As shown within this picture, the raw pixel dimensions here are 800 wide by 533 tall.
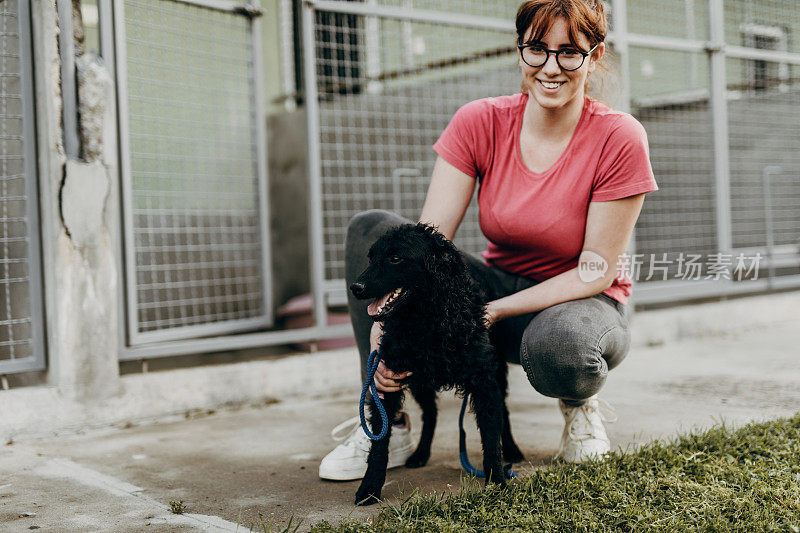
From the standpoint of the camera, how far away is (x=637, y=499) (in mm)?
2010

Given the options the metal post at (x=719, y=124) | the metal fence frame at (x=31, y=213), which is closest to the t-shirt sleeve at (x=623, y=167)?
the metal fence frame at (x=31, y=213)

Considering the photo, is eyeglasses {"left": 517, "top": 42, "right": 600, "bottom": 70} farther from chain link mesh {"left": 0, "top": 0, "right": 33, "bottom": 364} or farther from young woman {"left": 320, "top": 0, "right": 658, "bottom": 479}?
chain link mesh {"left": 0, "top": 0, "right": 33, "bottom": 364}

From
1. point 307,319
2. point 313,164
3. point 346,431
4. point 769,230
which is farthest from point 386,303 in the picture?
point 769,230

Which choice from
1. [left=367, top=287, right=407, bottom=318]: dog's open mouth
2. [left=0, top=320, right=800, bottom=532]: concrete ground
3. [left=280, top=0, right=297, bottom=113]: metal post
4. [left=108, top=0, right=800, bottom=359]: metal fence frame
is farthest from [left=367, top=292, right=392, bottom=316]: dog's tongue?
[left=280, top=0, right=297, bottom=113]: metal post

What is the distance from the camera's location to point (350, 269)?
2498 mm

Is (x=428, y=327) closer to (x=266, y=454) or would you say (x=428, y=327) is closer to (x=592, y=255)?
(x=592, y=255)

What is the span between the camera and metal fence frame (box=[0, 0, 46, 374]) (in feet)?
9.71

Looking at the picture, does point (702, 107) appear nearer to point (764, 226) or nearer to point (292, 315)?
point (764, 226)

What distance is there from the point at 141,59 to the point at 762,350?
3851 millimetres

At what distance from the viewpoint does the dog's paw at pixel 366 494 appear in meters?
2.06

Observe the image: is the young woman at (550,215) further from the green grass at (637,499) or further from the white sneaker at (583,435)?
the green grass at (637,499)

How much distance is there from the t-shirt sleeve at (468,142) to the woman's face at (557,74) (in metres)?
0.22

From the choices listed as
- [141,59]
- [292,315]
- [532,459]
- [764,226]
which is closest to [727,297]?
[764,226]

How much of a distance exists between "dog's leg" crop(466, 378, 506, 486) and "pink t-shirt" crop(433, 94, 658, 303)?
57cm
